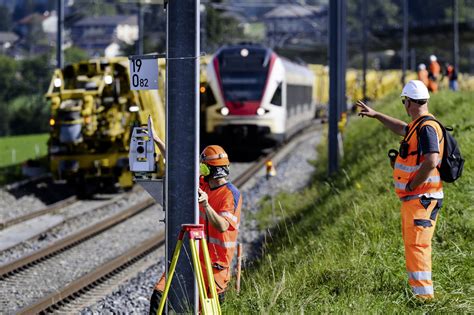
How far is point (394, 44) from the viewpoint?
239 ft

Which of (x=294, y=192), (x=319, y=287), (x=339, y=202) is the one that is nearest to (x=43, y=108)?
(x=294, y=192)

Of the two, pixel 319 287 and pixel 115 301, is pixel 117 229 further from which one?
pixel 319 287

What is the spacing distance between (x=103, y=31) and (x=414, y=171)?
10670cm

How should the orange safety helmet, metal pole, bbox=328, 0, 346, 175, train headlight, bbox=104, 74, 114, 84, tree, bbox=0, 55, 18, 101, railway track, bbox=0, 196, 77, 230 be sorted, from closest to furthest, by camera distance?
1. the orange safety helmet
2. railway track, bbox=0, 196, 77, 230
3. metal pole, bbox=328, 0, 346, 175
4. train headlight, bbox=104, 74, 114, 84
5. tree, bbox=0, 55, 18, 101

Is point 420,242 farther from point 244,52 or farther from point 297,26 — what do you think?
point 297,26

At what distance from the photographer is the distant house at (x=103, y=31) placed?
100125mm

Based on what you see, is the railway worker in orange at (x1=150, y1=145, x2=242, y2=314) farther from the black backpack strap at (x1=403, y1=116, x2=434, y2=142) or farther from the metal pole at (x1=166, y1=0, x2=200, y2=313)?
the black backpack strap at (x1=403, y1=116, x2=434, y2=142)

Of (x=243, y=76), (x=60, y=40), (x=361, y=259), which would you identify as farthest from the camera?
(x=243, y=76)

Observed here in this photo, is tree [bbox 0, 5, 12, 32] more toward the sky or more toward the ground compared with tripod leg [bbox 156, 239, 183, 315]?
more toward the sky

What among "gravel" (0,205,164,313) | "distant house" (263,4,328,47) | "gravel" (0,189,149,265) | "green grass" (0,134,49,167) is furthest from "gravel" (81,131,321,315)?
"green grass" (0,134,49,167)

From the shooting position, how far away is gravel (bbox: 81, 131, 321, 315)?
10.9m

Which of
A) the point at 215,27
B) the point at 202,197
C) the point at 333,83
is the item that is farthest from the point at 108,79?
the point at 215,27

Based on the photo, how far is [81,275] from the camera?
43.0ft

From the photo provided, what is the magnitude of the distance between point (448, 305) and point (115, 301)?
4689mm
